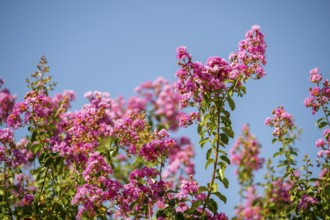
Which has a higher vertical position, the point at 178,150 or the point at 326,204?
the point at 178,150

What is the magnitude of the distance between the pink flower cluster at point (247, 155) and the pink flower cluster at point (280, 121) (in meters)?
3.14

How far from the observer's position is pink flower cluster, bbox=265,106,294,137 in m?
5.18

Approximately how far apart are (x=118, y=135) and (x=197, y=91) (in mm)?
1063

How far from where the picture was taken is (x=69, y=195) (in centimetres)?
435

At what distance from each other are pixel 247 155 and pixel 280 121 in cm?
351

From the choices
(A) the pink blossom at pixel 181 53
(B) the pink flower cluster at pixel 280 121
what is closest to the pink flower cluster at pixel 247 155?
(B) the pink flower cluster at pixel 280 121

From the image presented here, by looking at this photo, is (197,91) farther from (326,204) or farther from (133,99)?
(133,99)

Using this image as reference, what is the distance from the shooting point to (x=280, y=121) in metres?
5.23

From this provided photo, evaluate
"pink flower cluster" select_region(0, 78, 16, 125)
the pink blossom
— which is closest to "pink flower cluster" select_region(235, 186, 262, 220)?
the pink blossom

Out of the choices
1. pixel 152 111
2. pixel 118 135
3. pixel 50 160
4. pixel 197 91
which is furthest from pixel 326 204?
pixel 152 111

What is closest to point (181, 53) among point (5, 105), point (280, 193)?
point (5, 105)

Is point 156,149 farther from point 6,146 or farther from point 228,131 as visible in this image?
point 6,146

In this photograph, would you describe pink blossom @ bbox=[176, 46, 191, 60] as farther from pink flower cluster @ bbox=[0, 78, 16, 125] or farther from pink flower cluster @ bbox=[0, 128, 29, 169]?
pink flower cluster @ bbox=[0, 78, 16, 125]

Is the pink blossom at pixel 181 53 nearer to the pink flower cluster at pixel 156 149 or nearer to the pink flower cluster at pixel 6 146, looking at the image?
the pink flower cluster at pixel 156 149
